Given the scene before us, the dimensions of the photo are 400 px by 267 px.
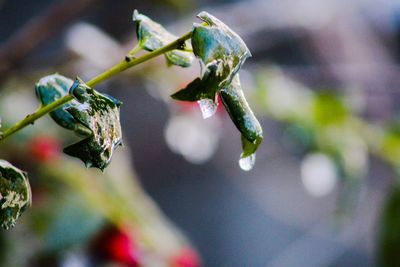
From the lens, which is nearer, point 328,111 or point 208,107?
point 208,107

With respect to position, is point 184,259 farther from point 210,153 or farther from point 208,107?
point 208,107

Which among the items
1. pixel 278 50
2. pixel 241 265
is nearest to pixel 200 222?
pixel 241 265

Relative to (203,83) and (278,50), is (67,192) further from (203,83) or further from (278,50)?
(278,50)

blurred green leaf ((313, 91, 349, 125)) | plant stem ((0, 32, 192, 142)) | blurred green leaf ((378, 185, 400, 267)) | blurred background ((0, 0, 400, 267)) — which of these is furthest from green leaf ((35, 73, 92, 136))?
blurred green leaf ((313, 91, 349, 125))

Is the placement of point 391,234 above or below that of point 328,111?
below

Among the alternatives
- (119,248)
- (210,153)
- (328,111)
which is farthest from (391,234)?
(210,153)

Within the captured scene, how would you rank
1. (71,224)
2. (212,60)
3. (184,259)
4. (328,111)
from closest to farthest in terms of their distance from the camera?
(212,60) < (71,224) < (184,259) < (328,111)
